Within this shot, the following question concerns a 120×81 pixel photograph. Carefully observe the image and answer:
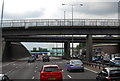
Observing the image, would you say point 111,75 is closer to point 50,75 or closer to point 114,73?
point 114,73

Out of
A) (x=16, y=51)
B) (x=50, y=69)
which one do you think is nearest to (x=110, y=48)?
(x=16, y=51)

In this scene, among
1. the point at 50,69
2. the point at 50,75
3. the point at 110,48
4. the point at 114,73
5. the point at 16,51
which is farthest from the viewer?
the point at 110,48

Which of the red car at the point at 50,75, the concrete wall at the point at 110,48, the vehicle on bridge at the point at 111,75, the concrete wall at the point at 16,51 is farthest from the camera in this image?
the concrete wall at the point at 110,48

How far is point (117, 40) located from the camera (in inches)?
3209

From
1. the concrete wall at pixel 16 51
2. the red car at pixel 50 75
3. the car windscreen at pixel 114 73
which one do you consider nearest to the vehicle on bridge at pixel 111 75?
the car windscreen at pixel 114 73

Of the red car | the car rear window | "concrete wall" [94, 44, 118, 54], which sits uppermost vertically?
"concrete wall" [94, 44, 118, 54]

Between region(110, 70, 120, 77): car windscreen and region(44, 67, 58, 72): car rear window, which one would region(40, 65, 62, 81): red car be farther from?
region(110, 70, 120, 77): car windscreen

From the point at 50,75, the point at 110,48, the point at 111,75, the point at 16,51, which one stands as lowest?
the point at 50,75

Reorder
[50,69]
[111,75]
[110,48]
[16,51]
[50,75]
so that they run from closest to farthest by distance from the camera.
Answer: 1. [111,75]
2. [50,75]
3. [50,69]
4. [16,51]
5. [110,48]

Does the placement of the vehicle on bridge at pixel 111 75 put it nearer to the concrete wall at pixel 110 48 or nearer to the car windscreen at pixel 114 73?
the car windscreen at pixel 114 73

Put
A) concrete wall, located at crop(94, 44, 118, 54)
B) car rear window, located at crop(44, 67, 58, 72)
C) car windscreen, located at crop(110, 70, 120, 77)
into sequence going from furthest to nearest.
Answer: concrete wall, located at crop(94, 44, 118, 54) < car rear window, located at crop(44, 67, 58, 72) < car windscreen, located at crop(110, 70, 120, 77)

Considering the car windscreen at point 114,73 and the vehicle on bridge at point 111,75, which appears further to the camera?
the car windscreen at point 114,73

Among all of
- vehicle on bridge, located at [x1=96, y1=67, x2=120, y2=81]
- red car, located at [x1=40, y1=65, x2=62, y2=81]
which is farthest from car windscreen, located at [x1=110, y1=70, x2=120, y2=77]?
red car, located at [x1=40, y1=65, x2=62, y2=81]

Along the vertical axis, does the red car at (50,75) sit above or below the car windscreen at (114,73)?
below
